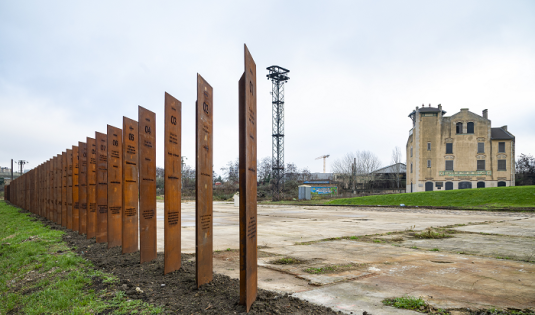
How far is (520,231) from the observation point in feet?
34.9

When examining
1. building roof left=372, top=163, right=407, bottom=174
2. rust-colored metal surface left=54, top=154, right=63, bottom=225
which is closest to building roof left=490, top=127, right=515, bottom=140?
building roof left=372, top=163, right=407, bottom=174

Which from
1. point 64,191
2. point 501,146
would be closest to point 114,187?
point 64,191

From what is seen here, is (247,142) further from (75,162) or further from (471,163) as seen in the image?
(471,163)

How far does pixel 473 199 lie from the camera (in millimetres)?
27516

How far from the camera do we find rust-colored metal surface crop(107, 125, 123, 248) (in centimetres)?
813

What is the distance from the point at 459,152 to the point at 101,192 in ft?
161

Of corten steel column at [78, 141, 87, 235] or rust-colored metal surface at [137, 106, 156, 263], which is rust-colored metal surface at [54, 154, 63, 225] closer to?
corten steel column at [78, 141, 87, 235]

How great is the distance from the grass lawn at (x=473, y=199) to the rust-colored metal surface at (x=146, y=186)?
22841mm

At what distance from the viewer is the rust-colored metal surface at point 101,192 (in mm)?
9086

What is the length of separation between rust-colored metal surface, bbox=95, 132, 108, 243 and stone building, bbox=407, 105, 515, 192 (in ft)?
152

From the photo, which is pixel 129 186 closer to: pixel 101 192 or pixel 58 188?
pixel 101 192

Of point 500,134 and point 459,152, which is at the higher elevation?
point 500,134

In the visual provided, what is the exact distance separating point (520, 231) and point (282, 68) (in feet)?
116

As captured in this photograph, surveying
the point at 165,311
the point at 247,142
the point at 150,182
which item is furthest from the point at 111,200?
the point at 247,142
